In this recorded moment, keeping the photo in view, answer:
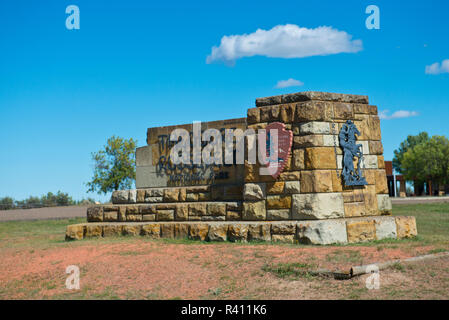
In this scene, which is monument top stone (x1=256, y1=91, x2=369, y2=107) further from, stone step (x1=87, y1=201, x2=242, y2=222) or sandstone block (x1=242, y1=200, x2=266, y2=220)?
stone step (x1=87, y1=201, x2=242, y2=222)

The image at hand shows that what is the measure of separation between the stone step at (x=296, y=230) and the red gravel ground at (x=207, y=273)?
0.51 m

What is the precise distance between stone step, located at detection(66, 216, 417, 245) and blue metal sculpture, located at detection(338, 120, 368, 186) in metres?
0.96

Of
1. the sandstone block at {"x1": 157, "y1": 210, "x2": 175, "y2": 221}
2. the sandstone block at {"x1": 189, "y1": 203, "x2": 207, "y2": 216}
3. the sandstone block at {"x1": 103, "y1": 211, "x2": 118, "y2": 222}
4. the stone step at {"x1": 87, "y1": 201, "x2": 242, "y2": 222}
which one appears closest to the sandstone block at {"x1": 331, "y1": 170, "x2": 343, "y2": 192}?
the stone step at {"x1": 87, "y1": 201, "x2": 242, "y2": 222}

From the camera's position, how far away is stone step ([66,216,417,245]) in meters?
9.61

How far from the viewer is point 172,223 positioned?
11758 mm

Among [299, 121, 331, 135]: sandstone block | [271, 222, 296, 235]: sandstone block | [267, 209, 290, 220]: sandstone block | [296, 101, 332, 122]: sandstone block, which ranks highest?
[296, 101, 332, 122]: sandstone block

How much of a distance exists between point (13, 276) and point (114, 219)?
15.6 feet

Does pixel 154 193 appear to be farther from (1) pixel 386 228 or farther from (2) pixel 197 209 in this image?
(1) pixel 386 228

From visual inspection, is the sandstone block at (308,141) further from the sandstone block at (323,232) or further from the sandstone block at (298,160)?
the sandstone block at (323,232)

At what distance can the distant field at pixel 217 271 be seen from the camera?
674cm

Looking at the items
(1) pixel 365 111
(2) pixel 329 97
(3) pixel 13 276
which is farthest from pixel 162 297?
(1) pixel 365 111

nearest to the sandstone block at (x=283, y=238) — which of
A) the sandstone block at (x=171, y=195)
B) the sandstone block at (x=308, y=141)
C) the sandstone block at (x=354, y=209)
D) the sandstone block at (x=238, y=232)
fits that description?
the sandstone block at (x=238, y=232)
